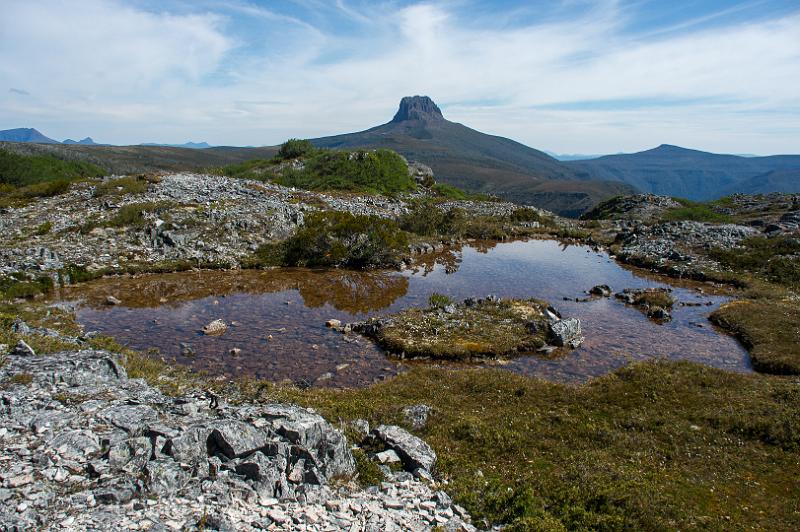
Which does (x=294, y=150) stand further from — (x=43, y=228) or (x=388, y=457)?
(x=388, y=457)

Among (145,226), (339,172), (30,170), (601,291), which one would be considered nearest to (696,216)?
(601,291)

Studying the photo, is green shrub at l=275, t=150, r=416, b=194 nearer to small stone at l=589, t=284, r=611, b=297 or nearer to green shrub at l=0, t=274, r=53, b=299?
small stone at l=589, t=284, r=611, b=297

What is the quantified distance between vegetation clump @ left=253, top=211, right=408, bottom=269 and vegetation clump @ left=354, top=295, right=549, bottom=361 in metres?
11.7

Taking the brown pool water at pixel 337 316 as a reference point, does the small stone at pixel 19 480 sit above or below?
above

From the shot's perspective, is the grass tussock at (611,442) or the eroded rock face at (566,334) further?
the eroded rock face at (566,334)

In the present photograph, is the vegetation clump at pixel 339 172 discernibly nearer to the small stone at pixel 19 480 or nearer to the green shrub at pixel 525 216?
the green shrub at pixel 525 216

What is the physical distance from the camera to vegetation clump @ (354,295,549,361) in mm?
20344

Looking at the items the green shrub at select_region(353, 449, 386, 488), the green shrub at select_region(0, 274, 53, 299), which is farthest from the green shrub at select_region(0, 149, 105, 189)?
the green shrub at select_region(353, 449, 386, 488)

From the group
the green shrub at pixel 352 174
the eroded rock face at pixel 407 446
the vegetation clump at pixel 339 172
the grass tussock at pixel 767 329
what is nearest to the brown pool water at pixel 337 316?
the grass tussock at pixel 767 329

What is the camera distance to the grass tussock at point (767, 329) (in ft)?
63.5

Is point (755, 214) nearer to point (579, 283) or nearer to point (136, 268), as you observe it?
point (579, 283)

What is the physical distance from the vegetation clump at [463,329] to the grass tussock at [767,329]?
9363mm

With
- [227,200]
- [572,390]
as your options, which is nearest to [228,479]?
[572,390]

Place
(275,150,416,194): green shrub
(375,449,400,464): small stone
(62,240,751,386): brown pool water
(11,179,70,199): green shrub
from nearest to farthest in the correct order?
1. (375,449,400,464): small stone
2. (62,240,751,386): brown pool water
3. (11,179,70,199): green shrub
4. (275,150,416,194): green shrub
